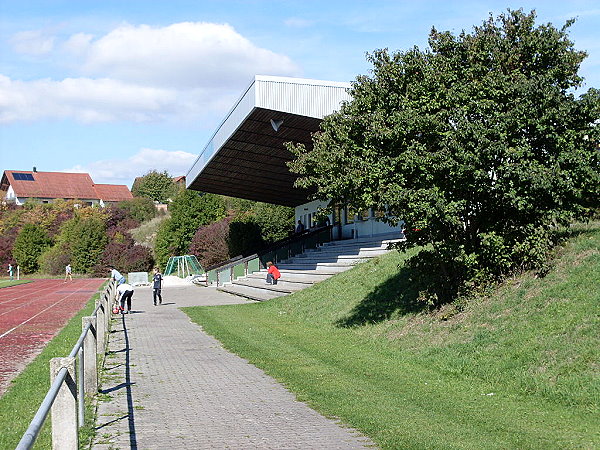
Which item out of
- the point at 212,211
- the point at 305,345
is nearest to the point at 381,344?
the point at 305,345

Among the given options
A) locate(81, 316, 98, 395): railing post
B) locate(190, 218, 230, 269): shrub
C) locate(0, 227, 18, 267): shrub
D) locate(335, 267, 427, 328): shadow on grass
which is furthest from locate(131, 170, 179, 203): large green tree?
locate(81, 316, 98, 395): railing post

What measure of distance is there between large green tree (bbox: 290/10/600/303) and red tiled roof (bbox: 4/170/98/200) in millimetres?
109174

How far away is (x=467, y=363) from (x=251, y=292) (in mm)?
23027

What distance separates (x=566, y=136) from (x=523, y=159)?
97 centimetres

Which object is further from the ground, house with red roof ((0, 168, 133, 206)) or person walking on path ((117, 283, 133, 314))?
house with red roof ((0, 168, 133, 206))

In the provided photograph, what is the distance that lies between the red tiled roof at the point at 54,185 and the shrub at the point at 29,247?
1382 inches

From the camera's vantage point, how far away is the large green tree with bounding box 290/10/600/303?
12.9m

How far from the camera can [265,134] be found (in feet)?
97.5

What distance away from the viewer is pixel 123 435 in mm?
7648

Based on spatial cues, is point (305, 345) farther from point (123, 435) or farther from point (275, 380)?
point (123, 435)

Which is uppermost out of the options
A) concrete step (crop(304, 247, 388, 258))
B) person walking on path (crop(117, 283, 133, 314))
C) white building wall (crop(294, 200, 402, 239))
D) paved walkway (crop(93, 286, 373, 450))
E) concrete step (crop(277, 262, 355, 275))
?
white building wall (crop(294, 200, 402, 239))

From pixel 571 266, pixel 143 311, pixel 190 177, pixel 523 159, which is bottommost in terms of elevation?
pixel 143 311

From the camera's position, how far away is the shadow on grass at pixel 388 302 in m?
16.9

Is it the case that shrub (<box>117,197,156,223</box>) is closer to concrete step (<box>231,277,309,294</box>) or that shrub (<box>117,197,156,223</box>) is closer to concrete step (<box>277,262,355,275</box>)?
concrete step (<box>231,277,309,294</box>)
